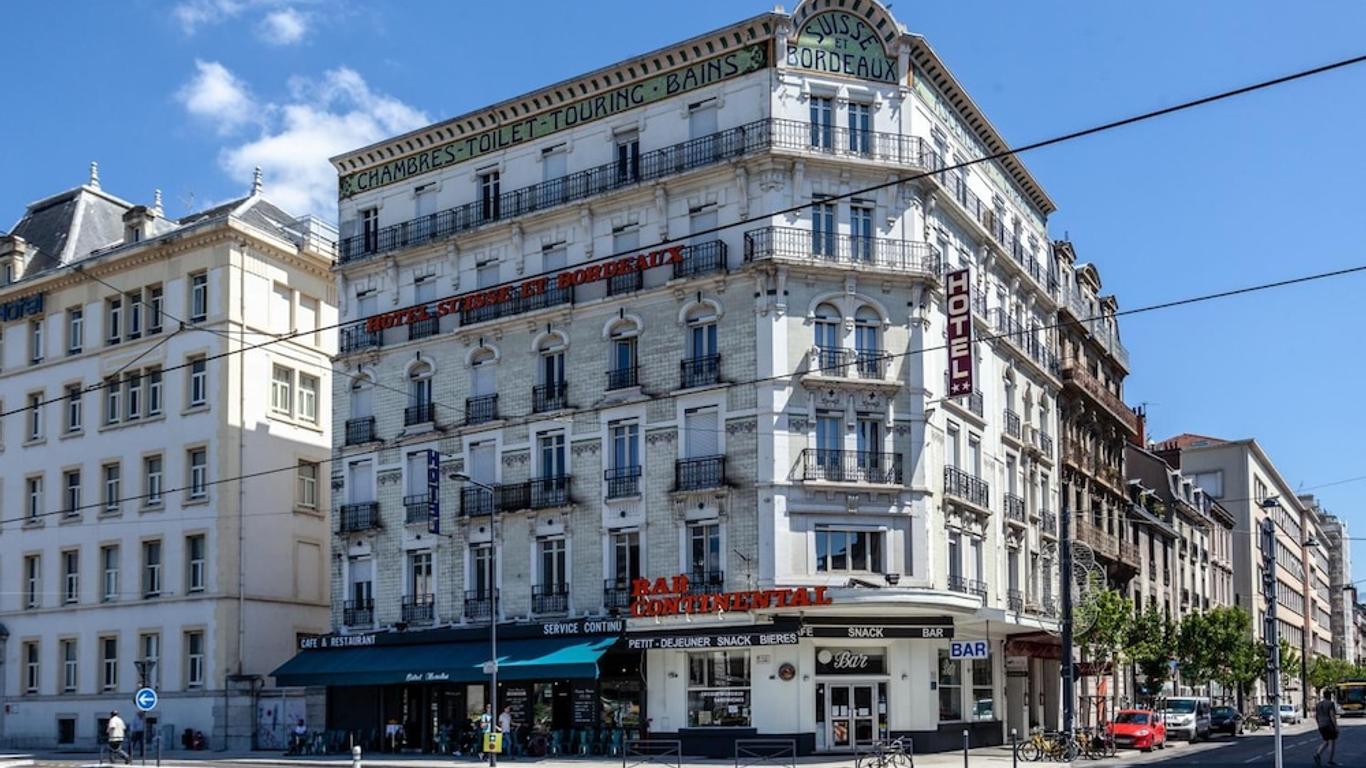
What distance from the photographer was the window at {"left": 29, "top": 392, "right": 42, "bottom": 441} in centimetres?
5594

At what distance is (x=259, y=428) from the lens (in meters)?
51.4

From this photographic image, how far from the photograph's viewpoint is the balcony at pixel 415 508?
46.2 meters

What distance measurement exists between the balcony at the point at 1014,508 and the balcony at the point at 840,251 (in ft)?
32.1

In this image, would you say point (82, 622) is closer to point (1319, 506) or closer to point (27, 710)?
point (27, 710)

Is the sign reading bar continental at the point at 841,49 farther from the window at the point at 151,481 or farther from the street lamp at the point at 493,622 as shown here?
the window at the point at 151,481

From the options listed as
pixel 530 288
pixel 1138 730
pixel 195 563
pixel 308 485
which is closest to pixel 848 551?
pixel 1138 730

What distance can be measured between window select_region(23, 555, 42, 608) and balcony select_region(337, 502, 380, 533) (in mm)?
14378

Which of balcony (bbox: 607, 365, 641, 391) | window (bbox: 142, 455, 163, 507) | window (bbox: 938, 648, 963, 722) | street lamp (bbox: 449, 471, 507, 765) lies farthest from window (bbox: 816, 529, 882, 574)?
window (bbox: 142, 455, 163, 507)

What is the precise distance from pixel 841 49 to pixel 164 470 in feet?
89.4

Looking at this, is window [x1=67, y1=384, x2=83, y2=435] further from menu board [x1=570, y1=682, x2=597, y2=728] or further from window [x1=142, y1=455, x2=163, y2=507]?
menu board [x1=570, y1=682, x2=597, y2=728]

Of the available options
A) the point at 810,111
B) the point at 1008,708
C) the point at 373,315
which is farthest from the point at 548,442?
the point at 1008,708

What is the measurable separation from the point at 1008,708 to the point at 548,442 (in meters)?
17.3

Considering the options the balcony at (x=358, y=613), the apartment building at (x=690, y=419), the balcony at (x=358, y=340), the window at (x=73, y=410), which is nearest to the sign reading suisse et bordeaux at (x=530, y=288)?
the apartment building at (x=690, y=419)

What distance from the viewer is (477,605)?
4447cm
